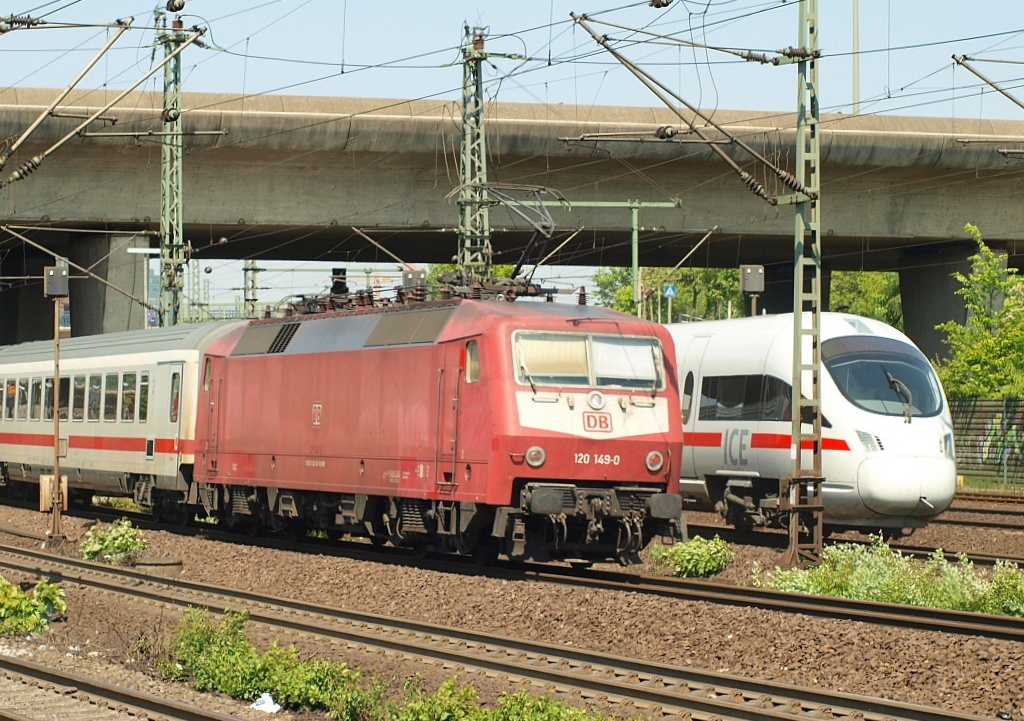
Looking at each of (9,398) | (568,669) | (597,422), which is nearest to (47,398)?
(9,398)

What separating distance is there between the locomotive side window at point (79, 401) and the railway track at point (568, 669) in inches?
460

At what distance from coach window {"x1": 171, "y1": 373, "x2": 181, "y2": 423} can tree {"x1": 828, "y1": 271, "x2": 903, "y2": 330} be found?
5387 centimetres

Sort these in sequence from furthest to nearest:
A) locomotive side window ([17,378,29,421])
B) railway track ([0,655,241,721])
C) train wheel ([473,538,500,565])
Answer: locomotive side window ([17,378,29,421])
train wheel ([473,538,500,565])
railway track ([0,655,241,721])

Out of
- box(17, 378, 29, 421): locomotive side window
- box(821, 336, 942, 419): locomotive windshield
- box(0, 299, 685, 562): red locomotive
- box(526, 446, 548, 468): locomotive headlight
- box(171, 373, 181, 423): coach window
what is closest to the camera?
box(526, 446, 548, 468): locomotive headlight

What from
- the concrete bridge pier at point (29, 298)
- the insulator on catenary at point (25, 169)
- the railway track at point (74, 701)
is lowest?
the railway track at point (74, 701)

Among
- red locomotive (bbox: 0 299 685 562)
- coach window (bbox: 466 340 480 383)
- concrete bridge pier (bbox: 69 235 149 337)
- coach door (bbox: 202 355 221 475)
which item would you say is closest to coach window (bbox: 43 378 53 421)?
red locomotive (bbox: 0 299 685 562)

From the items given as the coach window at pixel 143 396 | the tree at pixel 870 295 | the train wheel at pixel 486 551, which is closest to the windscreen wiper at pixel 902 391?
the train wheel at pixel 486 551

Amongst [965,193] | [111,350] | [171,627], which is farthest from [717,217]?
[171,627]

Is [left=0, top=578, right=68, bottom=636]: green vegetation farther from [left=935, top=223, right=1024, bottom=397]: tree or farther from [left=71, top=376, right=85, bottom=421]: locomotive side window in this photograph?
[left=935, top=223, right=1024, bottom=397]: tree

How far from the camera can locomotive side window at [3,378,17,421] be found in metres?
31.4

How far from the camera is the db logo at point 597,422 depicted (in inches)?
669

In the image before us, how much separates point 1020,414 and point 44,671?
98.6ft

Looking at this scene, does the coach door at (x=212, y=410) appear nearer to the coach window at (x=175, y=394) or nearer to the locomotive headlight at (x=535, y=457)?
the coach window at (x=175, y=394)

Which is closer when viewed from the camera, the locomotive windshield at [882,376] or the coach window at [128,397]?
the locomotive windshield at [882,376]
